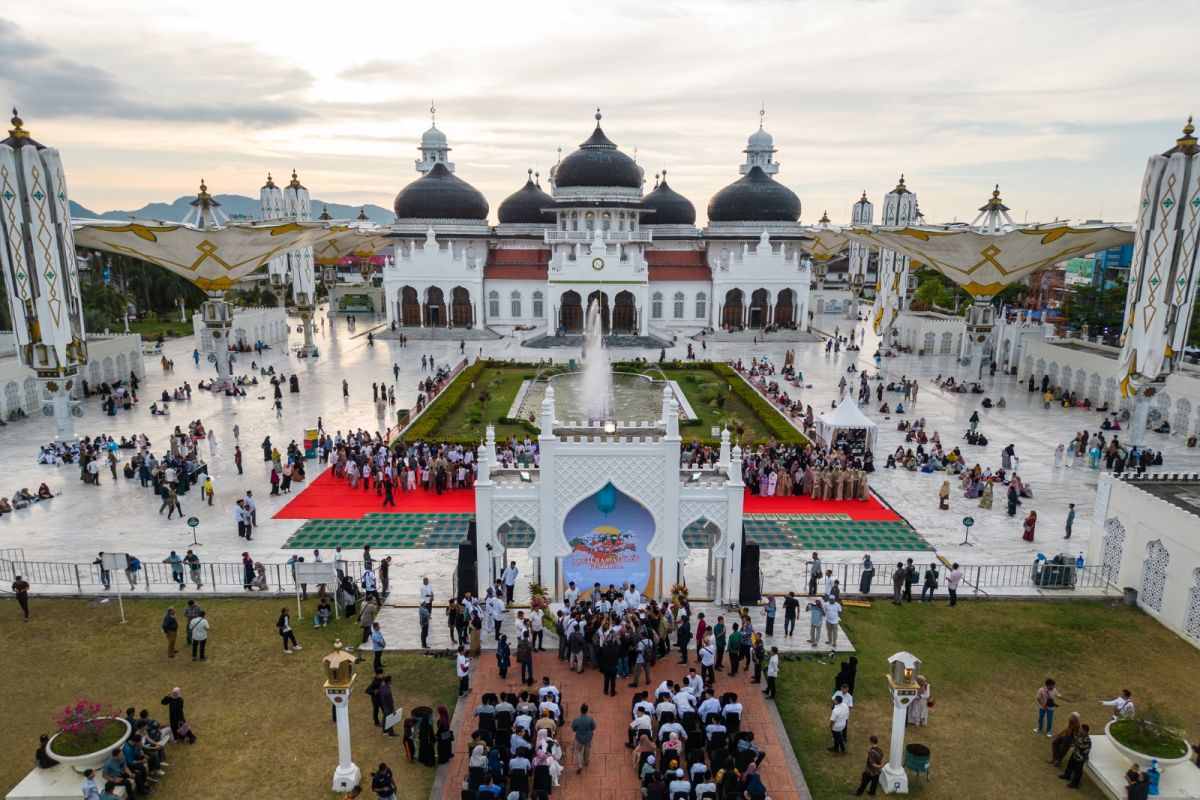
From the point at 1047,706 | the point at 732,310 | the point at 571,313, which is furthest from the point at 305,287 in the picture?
the point at 1047,706

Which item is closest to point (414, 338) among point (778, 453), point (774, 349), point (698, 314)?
point (698, 314)

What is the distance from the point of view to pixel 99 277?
60.0 m

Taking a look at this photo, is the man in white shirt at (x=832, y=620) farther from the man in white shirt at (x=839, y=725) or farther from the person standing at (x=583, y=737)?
the person standing at (x=583, y=737)

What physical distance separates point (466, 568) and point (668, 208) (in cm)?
5450

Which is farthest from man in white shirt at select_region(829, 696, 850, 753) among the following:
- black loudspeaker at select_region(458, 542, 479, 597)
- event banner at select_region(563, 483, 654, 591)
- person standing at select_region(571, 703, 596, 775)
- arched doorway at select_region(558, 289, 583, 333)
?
arched doorway at select_region(558, 289, 583, 333)

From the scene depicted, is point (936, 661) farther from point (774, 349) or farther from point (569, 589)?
point (774, 349)

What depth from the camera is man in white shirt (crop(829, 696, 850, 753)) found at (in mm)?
10695

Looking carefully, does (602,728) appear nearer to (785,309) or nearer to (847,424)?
(847,424)

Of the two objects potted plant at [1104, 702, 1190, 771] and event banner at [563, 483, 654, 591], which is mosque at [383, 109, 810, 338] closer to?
event banner at [563, 483, 654, 591]

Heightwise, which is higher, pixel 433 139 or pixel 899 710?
pixel 433 139

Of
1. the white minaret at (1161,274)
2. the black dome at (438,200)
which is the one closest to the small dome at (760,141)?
the black dome at (438,200)

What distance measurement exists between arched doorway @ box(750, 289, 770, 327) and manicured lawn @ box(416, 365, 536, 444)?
2172 centimetres

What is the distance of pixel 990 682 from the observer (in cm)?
1266

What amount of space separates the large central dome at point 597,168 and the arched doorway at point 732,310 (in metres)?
11.3
